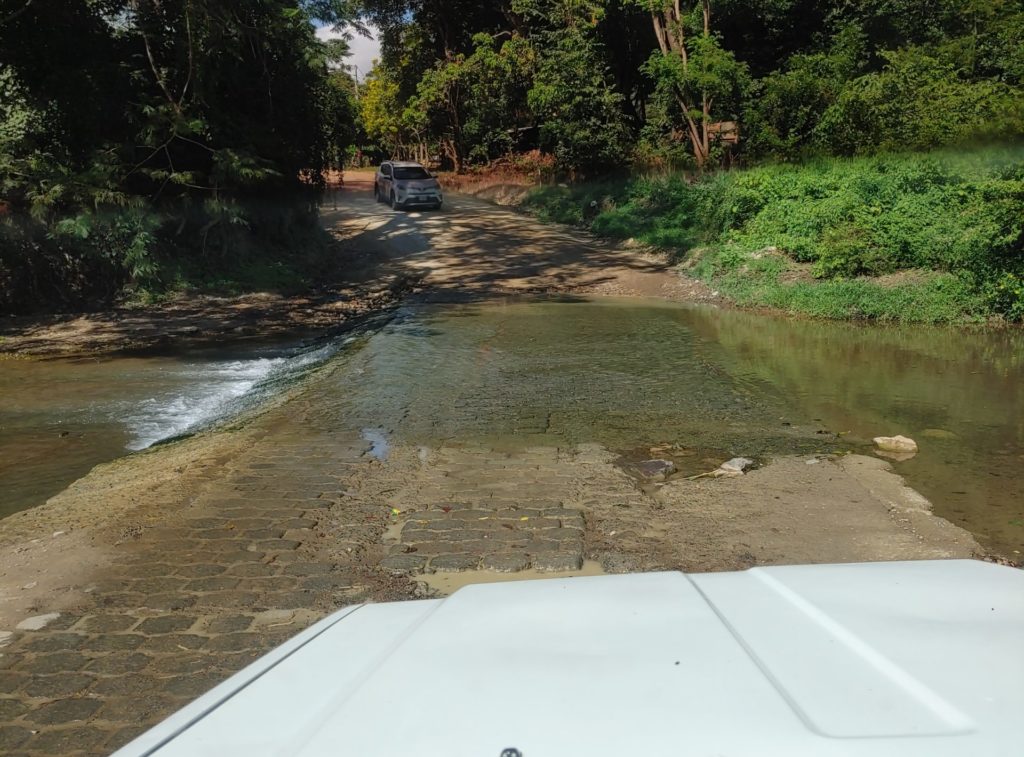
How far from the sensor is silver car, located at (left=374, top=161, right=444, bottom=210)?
28.8 meters

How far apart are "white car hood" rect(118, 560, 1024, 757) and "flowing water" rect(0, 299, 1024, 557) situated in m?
4.03

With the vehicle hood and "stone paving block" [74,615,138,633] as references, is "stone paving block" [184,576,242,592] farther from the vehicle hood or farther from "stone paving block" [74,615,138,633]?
the vehicle hood

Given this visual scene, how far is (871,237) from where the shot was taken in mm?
14781

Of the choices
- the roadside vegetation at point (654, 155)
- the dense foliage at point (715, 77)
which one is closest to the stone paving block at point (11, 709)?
the roadside vegetation at point (654, 155)

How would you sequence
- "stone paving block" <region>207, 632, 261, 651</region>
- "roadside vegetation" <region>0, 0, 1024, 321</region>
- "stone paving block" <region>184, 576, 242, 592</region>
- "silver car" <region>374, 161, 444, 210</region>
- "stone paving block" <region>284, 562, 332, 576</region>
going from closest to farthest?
"stone paving block" <region>207, 632, 261, 651</region> < "stone paving block" <region>184, 576, 242, 592</region> < "stone paving block" <region>284, 562, 332, 576</region> < "roadside vegetation" <region>0, 0, 1024, 321</region> < "silver car" <region>374, 161, 444, 210</region>

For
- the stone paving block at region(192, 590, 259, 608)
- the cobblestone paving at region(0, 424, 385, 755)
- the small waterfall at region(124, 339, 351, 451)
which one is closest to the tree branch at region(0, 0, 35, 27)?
the small waterfall at region(124, 339, 351, 451)

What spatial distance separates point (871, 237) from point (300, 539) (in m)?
12.9

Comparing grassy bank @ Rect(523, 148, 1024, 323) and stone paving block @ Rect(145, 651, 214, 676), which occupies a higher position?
grassy bank @ Rect(523, 148, 1024, 323)

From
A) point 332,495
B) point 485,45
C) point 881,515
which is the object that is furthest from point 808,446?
point 485,45

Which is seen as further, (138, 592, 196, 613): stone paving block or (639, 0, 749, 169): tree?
(639, 0, 749, 169): tree

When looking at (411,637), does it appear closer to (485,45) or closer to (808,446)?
(808,446)

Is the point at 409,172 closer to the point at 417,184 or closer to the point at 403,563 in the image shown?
the point at 417,184

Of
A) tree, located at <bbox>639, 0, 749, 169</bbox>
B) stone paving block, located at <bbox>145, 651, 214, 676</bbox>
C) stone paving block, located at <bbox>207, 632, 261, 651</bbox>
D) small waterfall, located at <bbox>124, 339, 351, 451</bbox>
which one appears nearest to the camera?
stone paving block, located at <bbox>145, 651, 214, 676</bbox>

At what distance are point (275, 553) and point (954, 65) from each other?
23001mm
